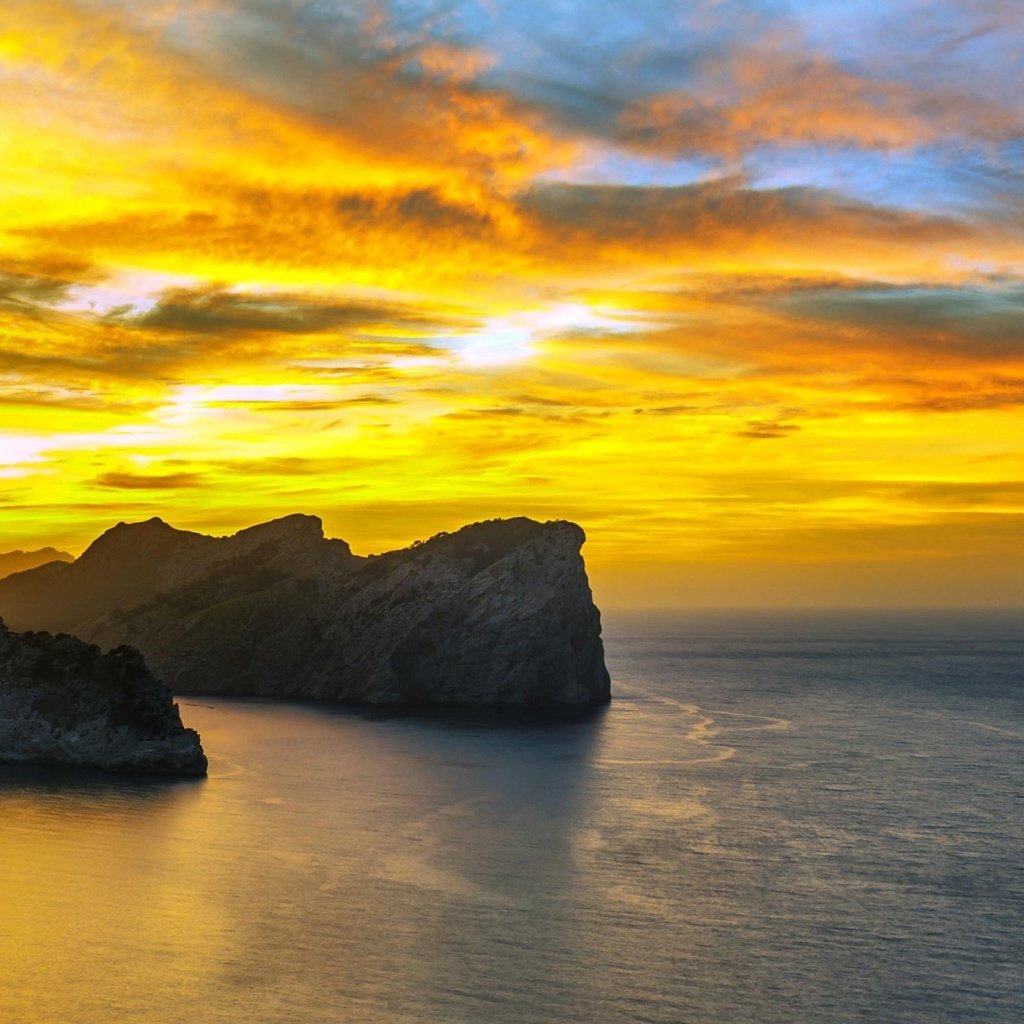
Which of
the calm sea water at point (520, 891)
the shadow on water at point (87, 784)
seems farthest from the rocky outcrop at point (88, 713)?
the calm sea water at point (520, 891)

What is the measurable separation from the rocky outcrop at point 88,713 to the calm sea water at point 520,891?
18.3ft

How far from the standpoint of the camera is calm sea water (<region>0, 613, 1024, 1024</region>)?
55.8 meters

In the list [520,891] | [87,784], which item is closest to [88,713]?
[87,784]

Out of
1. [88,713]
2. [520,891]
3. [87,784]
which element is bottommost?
[520,891]

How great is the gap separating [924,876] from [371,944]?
39131 millimetres

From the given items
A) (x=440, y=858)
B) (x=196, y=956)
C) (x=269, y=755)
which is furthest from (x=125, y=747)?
(x=196, y=956)

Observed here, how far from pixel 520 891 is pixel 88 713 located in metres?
63.5

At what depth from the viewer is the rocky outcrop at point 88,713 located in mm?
117312

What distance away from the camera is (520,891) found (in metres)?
73.8

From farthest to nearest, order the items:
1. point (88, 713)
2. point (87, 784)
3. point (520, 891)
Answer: point (88, 713) < point (87, 784) < point (520, 891)

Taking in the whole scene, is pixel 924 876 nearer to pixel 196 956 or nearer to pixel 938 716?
pixel 196 956

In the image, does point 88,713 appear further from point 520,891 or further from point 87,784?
point 520,891

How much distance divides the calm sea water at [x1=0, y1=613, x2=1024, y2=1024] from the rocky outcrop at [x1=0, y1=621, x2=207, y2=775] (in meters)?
5.59

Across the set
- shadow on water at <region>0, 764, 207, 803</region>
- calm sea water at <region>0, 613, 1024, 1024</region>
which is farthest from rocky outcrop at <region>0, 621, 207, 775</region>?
calm sea water at <region>0, 613, 1024, 1024</region>
